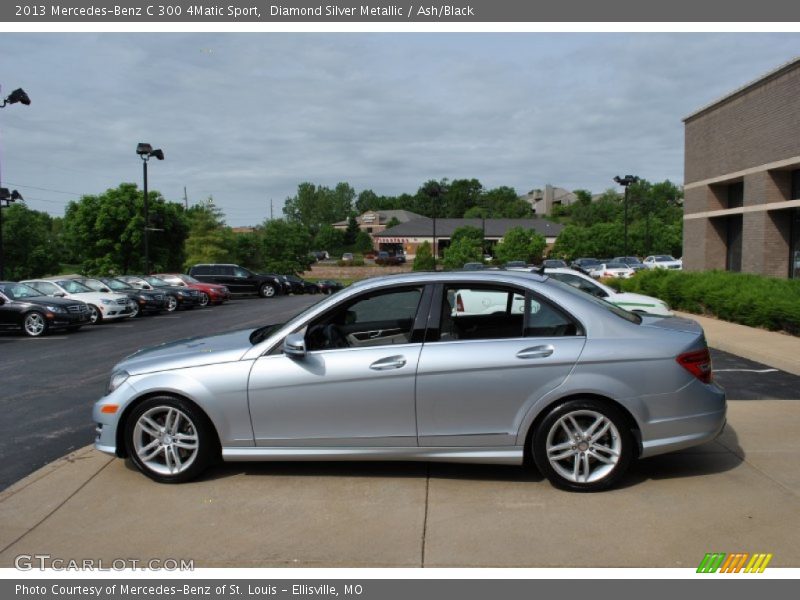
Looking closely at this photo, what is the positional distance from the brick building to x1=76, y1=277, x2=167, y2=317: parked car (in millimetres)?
21032

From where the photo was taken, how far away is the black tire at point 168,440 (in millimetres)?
4957

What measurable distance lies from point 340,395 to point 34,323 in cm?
1475

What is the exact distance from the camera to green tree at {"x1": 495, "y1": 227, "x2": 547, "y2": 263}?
6124 cm

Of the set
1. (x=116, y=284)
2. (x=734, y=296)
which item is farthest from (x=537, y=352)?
(x=116, y=284)

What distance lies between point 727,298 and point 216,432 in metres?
14.1

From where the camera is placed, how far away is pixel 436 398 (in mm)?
4707

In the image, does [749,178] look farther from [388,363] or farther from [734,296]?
[388,363]

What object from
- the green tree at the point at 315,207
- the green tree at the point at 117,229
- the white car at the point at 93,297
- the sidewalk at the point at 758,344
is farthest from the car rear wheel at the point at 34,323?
the green tree at the point at 315,207

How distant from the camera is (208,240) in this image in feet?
188

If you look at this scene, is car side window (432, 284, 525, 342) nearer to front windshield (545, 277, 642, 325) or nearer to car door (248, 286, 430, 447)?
car door (248, 286, 430, 447)

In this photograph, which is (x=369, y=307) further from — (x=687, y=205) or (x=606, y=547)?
(x=687, y=205)

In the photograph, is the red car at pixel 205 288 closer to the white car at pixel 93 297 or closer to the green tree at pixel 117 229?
the white car at pixel 93 297

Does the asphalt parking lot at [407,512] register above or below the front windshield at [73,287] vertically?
below

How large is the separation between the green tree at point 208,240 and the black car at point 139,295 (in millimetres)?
30020
